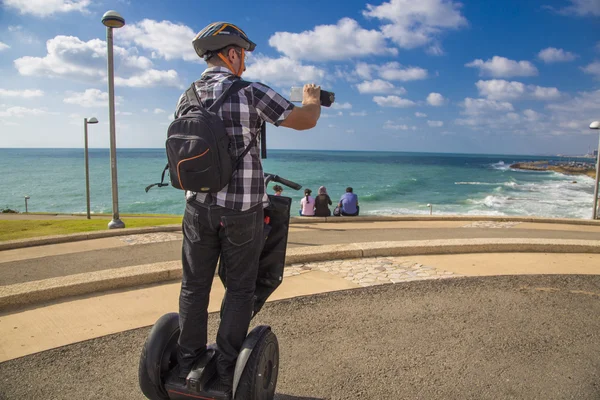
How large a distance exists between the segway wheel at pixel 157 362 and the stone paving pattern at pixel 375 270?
2.83 m

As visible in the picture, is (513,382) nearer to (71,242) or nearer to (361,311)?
(361,311)

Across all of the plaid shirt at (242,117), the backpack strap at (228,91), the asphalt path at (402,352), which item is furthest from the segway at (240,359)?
the backpack strap at (228,91)

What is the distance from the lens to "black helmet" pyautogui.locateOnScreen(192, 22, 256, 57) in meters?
2.28

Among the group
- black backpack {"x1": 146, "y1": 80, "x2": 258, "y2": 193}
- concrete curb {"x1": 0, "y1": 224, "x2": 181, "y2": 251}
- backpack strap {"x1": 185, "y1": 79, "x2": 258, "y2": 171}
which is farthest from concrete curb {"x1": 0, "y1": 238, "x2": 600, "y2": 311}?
concrete curb {"x1": 0, "y1": 224, "x2": 181, "y2": 251}

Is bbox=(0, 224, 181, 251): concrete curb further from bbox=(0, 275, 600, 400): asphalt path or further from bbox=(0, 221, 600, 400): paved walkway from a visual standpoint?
bbox=(0, 275, 600, 400): asphalt path

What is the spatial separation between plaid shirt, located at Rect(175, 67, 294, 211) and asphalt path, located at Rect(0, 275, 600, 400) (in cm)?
139

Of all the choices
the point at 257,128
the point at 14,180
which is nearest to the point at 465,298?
the point at 257,128

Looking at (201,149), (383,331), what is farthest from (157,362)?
(383,331)

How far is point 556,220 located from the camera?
472 inches

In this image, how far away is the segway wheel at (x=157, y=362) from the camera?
2398 millimetres

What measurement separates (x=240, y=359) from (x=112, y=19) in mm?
9384

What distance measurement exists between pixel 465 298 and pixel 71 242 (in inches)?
285

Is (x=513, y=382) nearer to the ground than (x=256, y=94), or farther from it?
nearer to the ground

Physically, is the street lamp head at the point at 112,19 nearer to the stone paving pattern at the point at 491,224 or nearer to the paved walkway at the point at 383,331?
the paved walkway at the point at 383,331
